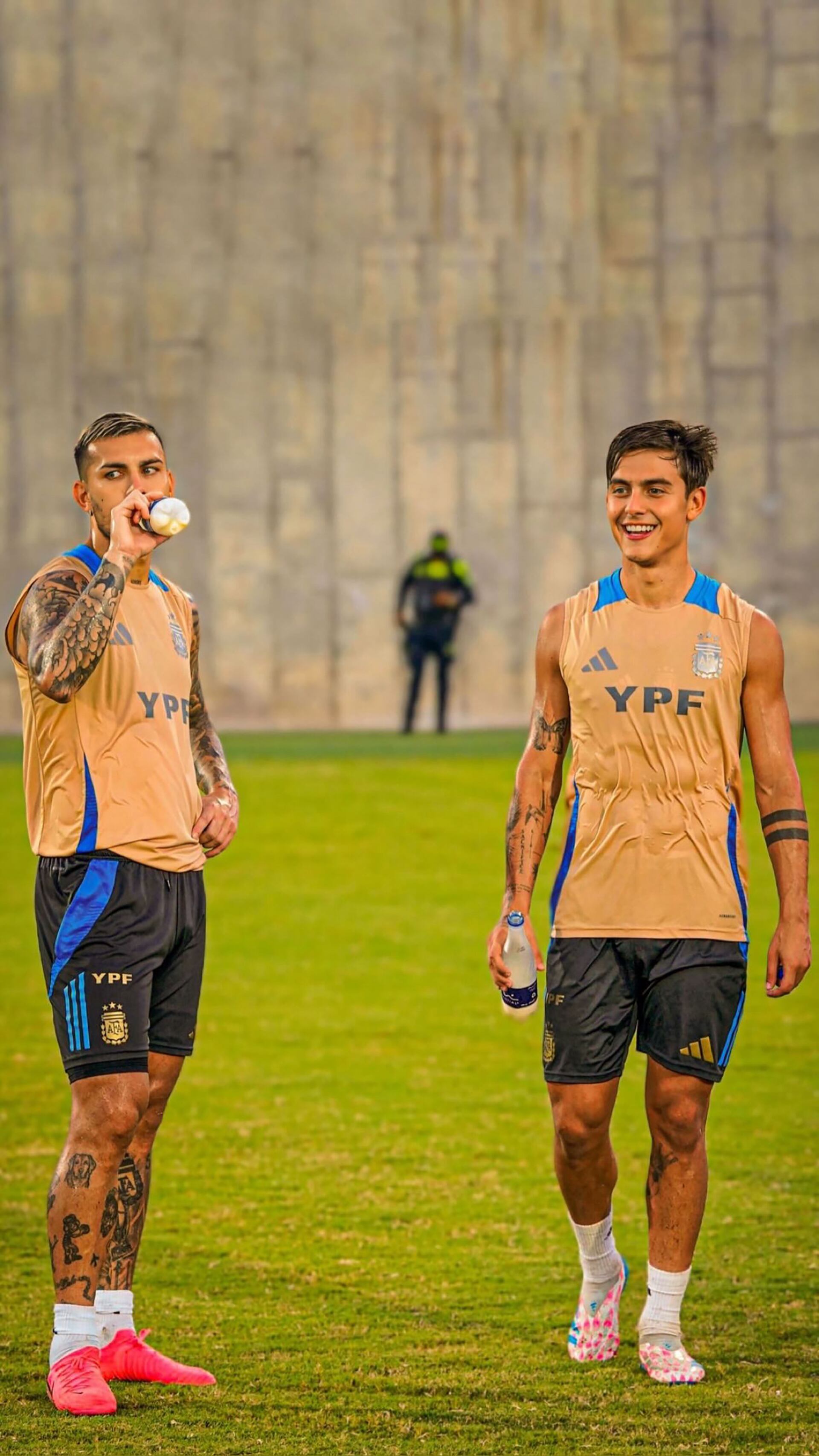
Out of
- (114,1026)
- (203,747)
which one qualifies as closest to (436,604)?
(203,747)

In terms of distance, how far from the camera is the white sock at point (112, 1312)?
373 centimetres

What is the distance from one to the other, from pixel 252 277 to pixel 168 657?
1537cm

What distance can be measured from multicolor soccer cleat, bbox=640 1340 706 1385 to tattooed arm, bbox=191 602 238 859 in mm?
1317

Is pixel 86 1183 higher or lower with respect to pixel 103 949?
lower

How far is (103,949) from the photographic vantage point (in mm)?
3592

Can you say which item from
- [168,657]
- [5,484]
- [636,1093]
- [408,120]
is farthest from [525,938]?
[408,120]

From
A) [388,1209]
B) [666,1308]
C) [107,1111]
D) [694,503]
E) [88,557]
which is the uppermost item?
[694,503]

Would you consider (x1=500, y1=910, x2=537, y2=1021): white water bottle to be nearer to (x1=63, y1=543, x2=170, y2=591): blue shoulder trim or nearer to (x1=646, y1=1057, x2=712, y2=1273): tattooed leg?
(x1=646, y1=1057, x2=712, y2=1273): tattooed leg

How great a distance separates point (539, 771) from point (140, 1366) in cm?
144

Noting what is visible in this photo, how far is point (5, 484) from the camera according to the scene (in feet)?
59.2

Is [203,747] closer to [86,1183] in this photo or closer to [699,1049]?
[86,1183]

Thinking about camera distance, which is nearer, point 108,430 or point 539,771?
point 108,430

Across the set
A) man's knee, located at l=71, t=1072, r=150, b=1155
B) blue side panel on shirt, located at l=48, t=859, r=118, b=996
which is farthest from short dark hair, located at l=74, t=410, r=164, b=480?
man's knee, located at l=71, t=1072, r=150, b=1155

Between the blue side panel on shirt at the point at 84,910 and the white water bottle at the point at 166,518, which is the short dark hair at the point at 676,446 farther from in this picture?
the blue side panel on shirt at the point at 84,910
